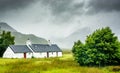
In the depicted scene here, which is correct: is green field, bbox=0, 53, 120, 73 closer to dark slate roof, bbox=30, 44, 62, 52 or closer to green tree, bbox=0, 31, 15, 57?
green tree, bbox=0, 31, 15, 57

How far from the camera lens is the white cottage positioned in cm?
9794

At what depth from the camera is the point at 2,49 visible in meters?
103

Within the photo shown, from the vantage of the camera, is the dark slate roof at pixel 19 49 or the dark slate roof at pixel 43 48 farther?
the dark slate roof at pixel 43 48

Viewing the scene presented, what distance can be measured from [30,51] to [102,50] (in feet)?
167

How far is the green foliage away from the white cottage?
1700 inches

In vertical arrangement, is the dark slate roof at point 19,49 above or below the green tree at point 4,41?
below

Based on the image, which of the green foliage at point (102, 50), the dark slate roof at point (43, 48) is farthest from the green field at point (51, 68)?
the dark slate roof at point (43, 48)

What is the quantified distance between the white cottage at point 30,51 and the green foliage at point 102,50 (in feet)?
142

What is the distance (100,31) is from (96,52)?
497cm

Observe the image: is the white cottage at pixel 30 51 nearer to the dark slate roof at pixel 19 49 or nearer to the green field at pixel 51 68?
the dark slate roof at pixel 19 49

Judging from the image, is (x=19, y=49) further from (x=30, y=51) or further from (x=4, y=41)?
(x=4, y=41)

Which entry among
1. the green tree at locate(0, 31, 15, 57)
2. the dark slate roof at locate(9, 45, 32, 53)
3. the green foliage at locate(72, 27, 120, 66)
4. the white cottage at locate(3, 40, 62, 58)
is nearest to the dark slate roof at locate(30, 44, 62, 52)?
the white cottage at locate(3, 40, 62, 58)

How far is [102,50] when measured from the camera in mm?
57500

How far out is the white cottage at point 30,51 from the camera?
97.9 meters
